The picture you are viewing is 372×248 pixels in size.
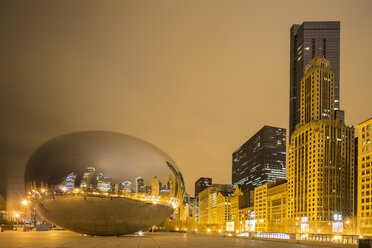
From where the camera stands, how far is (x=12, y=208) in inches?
4075

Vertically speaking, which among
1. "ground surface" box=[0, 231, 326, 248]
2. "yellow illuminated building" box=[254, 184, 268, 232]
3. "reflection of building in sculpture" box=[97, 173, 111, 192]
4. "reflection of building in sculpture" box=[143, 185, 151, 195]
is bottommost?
"yellow illuminated building" box=[254, 184, 268, 232]

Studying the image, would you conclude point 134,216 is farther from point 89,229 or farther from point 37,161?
point 37,161

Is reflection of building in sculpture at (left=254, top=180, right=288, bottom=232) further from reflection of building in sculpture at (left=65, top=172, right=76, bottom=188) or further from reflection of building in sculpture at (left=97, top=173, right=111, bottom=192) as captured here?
reflection of building in sculpture at (left=65, top=172, right=76, bottom=188)

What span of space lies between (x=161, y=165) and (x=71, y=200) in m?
7.07

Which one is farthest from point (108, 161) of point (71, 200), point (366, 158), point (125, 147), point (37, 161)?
point (366, 158)

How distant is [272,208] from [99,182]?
163232 millimetres

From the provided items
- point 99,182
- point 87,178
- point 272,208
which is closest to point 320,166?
point 272,208

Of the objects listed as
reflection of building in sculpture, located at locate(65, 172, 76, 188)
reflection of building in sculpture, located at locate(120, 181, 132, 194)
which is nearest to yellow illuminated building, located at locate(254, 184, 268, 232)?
reflection of building in sculpture, located at locate(120, 181, 132, 194)

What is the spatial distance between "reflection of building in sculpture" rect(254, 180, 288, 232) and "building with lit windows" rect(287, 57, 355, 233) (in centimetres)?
769

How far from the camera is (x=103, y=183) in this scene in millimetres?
26922

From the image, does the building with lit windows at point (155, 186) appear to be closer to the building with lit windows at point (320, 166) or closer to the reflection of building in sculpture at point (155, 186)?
the reflection of building in sculpture at point (155, 186)

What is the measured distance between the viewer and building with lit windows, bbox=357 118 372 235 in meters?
111

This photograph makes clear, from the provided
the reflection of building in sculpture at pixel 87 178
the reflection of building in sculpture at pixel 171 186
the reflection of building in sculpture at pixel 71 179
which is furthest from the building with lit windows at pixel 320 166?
the reflection of building in sculpture at pixel 71 179

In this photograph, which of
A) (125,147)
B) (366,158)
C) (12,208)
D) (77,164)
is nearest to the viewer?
(77,164)
